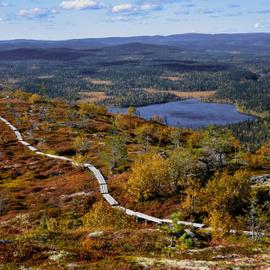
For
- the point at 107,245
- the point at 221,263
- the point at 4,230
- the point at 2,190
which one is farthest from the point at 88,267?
the point at 2,190

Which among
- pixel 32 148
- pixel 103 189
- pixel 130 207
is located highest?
pixel 130 207

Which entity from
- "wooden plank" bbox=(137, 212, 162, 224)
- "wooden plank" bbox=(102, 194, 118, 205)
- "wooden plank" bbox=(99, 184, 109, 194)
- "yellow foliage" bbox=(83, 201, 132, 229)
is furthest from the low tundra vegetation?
"wooden plank" bbox=(137, 212, 162, 224)

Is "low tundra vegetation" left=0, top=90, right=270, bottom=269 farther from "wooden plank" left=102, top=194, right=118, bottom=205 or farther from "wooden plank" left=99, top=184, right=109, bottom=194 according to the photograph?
"wooden plank" left=102, top=194, right=118, bottom=205

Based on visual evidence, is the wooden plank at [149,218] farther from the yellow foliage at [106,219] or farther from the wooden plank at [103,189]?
the wooden plank at [103,189]

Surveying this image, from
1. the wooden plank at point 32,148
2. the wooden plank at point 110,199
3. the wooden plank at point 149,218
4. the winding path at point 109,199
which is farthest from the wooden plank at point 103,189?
the wooden plank at point 32,148

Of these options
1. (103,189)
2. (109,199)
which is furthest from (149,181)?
(103,189)

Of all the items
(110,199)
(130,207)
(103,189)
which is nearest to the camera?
(130,207)

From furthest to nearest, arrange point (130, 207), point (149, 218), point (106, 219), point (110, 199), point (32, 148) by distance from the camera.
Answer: point (32, 148)
point (110, 199)
point (130, 207)
point (149, 218)
point (106, 219)

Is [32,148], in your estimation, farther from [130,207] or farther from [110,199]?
[130,207]

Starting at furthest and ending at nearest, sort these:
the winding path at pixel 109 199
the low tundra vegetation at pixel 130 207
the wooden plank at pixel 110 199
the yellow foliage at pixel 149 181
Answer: the yellow foliage at pixel 149 181 → the wooden plank at pixel 110 199 → the winding path at pixel 109 199 → the low tundra vegetation at pixel 130 207

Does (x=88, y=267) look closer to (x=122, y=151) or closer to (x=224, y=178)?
(x=224, y=178)

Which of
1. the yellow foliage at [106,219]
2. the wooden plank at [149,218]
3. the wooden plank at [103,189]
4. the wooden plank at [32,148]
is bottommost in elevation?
the wooden plank at [32,148]
